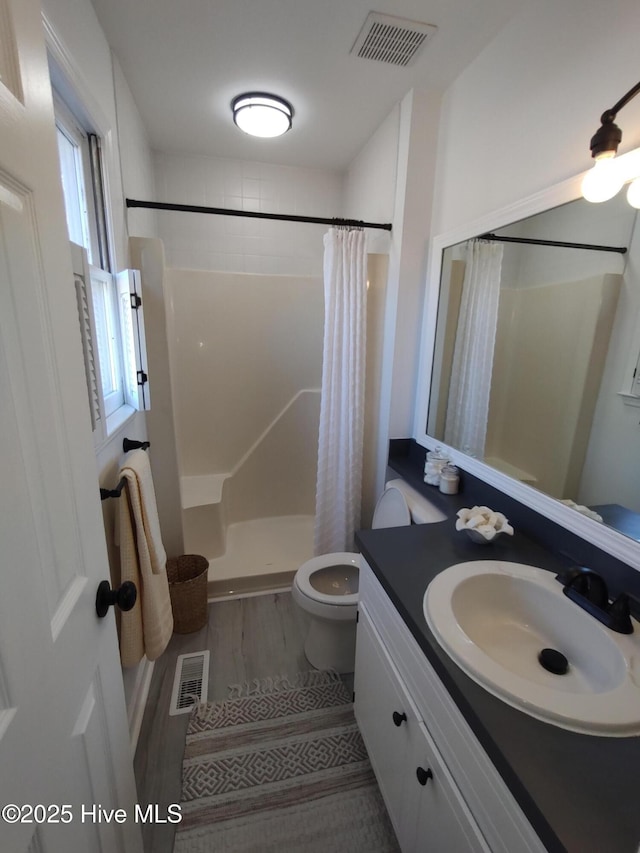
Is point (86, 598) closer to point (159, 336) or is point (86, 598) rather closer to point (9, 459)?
point (9, 459)

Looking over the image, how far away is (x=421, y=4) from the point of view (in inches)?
47.6

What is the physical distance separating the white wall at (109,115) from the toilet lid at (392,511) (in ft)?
3.49

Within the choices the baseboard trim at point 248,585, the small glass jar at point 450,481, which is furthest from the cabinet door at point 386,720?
the baseboard trim at point 248,585

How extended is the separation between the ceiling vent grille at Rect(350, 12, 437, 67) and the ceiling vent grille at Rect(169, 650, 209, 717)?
2545 mm

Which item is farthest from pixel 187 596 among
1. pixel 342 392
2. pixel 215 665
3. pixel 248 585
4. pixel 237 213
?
pixel 237 213

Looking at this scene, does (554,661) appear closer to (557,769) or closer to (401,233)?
(557,769)

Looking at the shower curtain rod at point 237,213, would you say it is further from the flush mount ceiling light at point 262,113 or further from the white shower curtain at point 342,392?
the flush mount ceiling light at point 262,113

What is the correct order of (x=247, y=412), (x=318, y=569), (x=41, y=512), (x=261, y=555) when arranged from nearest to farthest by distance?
(x=41, y=512), (x=318, y=569), (x=261, y=555), (x=247, y=412)

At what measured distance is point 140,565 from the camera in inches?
47.6

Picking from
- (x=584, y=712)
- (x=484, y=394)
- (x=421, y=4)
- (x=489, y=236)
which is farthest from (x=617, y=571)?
(x=421, y=4)

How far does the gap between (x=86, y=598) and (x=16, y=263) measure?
553 mm

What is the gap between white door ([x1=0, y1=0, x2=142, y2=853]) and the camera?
445mm

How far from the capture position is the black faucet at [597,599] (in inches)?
31.9

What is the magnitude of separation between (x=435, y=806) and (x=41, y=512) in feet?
3.15
